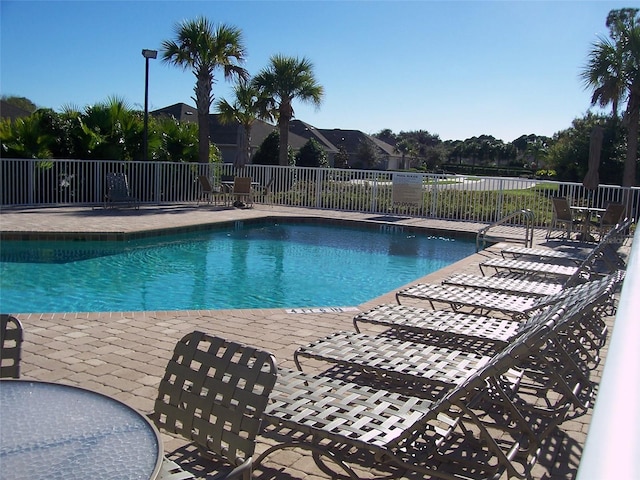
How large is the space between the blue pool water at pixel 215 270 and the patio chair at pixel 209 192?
339 cm

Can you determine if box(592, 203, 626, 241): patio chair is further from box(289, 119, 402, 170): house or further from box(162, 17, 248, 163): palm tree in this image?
box(289, 119, 402, 170): house

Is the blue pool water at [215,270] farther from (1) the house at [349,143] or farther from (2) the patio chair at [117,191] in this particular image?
(1) the house at [349,143]

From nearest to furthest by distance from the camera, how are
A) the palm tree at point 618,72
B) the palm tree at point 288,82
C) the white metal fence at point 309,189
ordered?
the white metal fence at point 309,189 < the palm tree at point 618,72 < the palm tree at point 288,82

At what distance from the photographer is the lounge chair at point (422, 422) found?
2.50 m

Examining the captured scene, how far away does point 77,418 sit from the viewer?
2109mm

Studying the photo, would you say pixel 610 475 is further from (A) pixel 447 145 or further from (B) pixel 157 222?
(A) pixel 447 145

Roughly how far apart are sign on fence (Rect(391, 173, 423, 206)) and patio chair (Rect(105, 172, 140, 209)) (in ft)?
21.3

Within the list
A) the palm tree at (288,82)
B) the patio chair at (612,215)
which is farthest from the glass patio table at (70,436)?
the palm tree at (288,82)

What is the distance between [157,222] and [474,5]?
7.28 m

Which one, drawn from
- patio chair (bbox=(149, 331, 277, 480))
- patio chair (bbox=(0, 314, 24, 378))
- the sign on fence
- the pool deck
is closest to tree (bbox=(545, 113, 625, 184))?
the sign on fence

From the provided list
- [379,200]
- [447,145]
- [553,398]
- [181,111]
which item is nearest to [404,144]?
[447,145]

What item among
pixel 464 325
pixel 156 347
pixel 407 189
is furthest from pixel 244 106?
pixel 464 325

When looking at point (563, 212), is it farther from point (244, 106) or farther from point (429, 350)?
point (244, 106)

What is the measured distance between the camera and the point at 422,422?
249 cm
